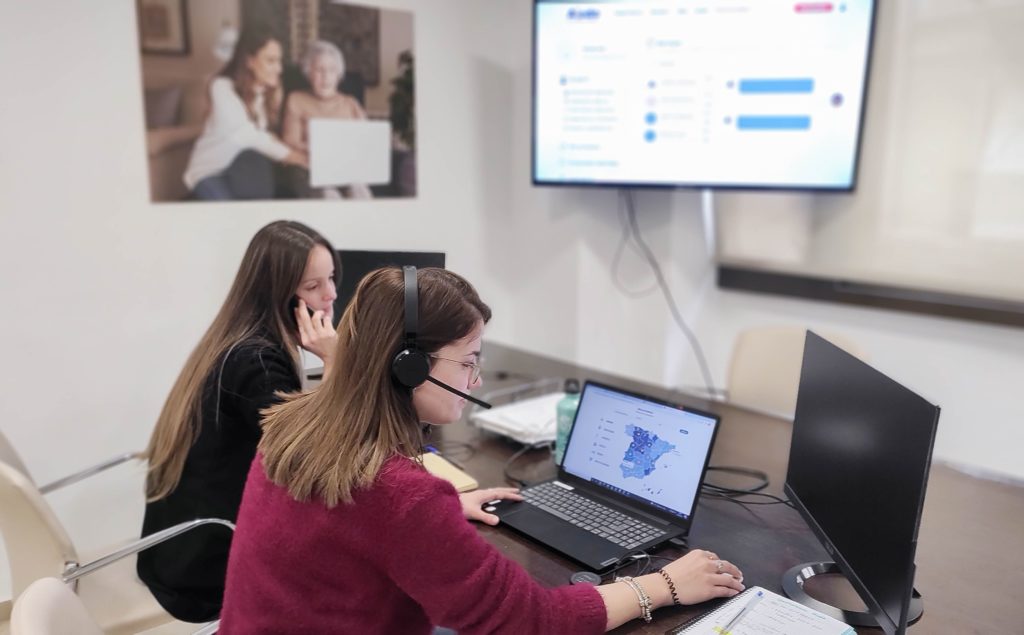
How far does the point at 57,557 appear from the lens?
1648mm

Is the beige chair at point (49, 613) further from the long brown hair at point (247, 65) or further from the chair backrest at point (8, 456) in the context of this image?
the long brown hair at point (247, 65)

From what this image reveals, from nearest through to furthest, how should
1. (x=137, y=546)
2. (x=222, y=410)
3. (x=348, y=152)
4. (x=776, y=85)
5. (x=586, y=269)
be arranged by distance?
(x=137, y=546)
(x=222, y=410)
(x=776, y=85)
(x=348, y=152)
(x=586, y=269)

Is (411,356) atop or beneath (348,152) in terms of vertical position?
beneath

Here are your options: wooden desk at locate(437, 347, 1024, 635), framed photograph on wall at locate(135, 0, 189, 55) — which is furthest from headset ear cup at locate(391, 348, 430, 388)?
framed photograph on wall at locate(135, 0, 189, 55)

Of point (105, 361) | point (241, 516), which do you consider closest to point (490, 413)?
point (241, 516)

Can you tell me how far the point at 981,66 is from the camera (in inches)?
99.2

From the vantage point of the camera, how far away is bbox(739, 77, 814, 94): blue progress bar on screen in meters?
2.76

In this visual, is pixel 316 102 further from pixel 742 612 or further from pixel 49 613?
pixel 742 612

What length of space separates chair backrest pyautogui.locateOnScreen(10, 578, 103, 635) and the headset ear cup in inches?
22.5

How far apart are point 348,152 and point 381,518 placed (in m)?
2.20

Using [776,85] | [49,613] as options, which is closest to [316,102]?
[776,85]

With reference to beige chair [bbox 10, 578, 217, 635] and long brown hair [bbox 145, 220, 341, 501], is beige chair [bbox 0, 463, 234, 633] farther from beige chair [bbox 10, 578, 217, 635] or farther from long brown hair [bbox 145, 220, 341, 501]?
beige chair [bbox 10, 578, 217, 635]

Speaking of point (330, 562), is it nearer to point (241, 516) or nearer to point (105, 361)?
point (241, 516)

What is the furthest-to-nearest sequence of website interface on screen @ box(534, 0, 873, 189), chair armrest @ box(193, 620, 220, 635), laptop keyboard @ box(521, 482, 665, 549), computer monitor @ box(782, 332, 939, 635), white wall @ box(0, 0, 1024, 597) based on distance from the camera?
1. website interface on screen @ box(534, 0, 873, 189)
2. white wall @ box(0, 0, 1024, 597)
3. chair armrest @ box(193, 620, 220, 635)
4. laptop keyboard @ box(521, 482, 665, 549)
5. computer monitor @ box(782, 332, 939, 635)
